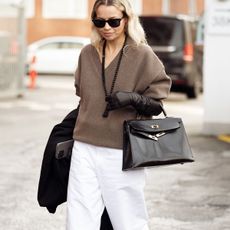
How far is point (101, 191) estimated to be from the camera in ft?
14.9

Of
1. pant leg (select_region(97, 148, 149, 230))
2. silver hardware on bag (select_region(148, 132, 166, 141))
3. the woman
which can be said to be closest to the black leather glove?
the woman

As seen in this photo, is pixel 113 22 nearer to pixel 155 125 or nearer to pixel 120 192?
pixel 155 125

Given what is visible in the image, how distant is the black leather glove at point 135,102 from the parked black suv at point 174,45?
48.1 feet

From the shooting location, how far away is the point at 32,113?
15.8m

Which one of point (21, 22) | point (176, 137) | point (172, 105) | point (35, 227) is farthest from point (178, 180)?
point (21, 22)

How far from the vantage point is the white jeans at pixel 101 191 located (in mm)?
4488

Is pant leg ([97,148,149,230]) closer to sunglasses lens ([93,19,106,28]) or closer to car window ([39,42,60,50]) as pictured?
sunglasses lens ([93,19,106,28])

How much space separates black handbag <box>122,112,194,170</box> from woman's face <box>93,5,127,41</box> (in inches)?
18.4

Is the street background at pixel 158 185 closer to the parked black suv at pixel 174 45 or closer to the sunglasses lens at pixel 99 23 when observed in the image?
the sunglasses lens at pixel 99 23

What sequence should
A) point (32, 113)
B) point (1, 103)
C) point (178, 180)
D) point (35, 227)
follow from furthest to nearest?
1. point (1, 103)
2. point (32, 113)
3. point (178, 180)
4. point (35, 227)

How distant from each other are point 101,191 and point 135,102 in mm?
543

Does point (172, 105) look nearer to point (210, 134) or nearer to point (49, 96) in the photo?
point (49, 96)

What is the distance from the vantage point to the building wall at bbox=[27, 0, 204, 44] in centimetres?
3656

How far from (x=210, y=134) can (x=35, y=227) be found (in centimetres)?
639
